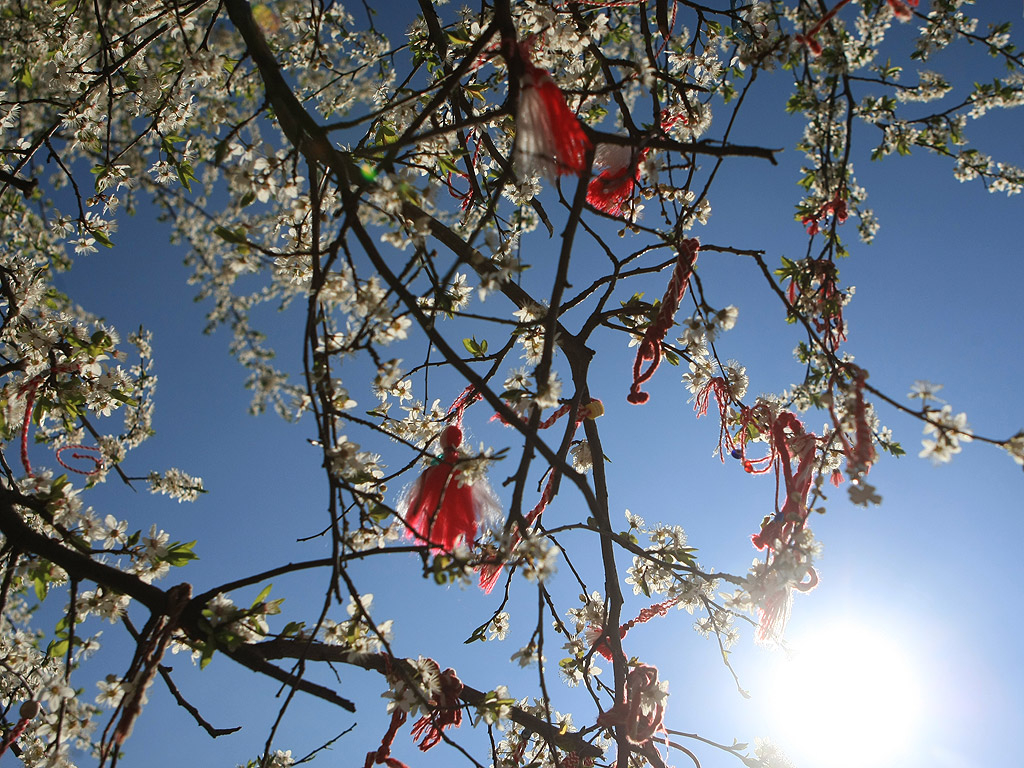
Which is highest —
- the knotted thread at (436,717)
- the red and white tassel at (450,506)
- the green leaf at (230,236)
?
the green leaf at (230,236)

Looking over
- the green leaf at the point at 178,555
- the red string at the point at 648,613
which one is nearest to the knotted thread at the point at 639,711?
the red string at the point at 648,613

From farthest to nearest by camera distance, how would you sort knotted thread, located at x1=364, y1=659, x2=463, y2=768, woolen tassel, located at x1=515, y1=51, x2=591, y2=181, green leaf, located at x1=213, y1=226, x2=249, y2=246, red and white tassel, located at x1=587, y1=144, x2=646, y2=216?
1. red and white tassel, located at x1=587, y1=144, x2=646, y2=216
2. knotted thread, located at x1=364, y1=659, x2=463, y2=768
3. green leaf, located at x1=213, y1=226, x2=249, y2=246
4. woolen tassel, located at x1=515, y1=51, x2=591, y2=181

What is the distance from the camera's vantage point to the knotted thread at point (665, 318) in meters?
1.22

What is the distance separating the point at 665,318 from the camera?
4.12ft

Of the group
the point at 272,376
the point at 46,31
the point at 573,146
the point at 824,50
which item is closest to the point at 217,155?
the point at 272,376

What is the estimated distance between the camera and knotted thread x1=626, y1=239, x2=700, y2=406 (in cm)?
122

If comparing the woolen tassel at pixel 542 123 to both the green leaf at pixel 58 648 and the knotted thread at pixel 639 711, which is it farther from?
the green leaf at pixel 58 648

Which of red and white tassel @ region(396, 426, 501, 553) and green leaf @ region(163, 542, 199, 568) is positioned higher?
red and white tassel @ region(396, 426, 501, 553)

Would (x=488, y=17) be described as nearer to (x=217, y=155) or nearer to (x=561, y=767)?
(x=217, y=155)

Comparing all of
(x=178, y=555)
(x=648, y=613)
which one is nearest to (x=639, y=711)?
(x=648, y=613)

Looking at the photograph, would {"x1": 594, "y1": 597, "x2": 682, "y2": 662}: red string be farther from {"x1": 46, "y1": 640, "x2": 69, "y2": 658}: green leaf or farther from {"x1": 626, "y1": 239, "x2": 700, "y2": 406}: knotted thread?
{"x1": 46, "y1": 640, "x2": 69, "y2": 658}: green leaf

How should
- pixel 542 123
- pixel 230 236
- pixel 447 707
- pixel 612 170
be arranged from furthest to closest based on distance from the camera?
pixel 612 170, pixel 447 707, pixel 230 236, pixel 542 123

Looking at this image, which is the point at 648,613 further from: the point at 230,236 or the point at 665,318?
the point at 230,236

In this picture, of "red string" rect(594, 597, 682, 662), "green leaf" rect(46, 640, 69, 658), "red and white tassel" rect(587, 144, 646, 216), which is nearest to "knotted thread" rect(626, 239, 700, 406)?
"red and white tassel" rect(587, 144, 646, 216)
